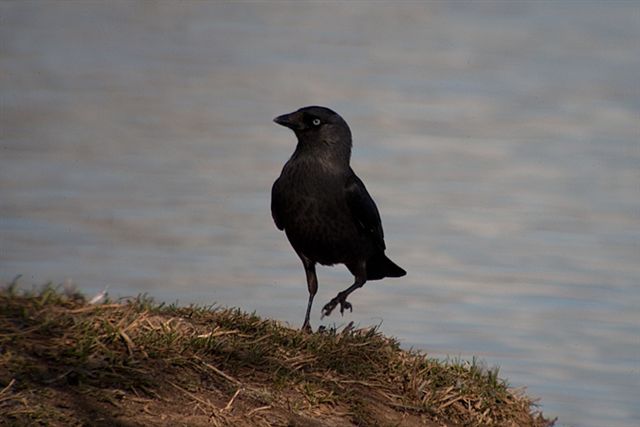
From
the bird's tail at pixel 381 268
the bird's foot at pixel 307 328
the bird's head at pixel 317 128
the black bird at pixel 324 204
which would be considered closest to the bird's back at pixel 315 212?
the black bird at pixel 324 204

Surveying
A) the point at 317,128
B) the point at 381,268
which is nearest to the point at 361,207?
the point at 317,128

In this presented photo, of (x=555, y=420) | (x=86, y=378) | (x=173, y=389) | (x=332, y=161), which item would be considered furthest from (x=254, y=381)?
(x=332, y=161)

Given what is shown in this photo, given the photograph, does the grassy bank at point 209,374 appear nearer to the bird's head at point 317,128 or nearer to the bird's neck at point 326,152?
the bird's neck at point 326,152

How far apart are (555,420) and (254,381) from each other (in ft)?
7.92

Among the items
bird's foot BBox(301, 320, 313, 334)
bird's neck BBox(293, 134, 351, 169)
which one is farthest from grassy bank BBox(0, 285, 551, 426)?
bird's neck BBox(293, 134, 351, 169)

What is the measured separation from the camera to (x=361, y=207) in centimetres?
846

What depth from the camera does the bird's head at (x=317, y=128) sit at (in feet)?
28.6

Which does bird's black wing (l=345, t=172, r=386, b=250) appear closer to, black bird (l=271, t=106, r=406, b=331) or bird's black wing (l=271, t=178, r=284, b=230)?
black bird (l=271, t=106, r=406, b=331)

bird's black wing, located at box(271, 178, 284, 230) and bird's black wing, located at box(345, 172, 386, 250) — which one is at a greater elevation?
bird's black wing, located at box(345, 172, 386, 250)

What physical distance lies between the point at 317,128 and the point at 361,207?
70cm

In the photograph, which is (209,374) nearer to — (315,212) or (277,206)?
(315,212)

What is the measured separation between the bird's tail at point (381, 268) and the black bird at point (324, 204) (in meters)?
0.14

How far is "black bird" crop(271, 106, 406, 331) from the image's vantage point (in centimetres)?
831

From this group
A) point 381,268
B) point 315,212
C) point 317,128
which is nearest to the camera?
point 315,212
